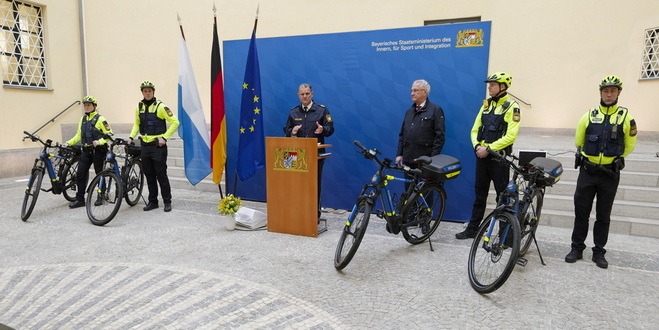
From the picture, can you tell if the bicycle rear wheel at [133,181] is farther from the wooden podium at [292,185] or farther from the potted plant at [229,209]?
the wooden podium at [292,185]

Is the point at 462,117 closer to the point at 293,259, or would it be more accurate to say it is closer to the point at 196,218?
the point at 293,259

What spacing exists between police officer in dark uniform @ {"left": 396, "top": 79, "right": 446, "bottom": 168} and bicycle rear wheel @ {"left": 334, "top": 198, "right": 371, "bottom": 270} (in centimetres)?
99

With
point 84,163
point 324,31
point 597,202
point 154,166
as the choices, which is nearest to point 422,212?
point 597,202

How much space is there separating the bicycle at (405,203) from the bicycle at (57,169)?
3.81m

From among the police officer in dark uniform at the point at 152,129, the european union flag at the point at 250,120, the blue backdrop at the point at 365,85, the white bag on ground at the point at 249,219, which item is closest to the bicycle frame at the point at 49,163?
the police officer in dark uniform at the point at 152,129

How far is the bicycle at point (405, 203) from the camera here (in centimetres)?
343

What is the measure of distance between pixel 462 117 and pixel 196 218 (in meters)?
3.33

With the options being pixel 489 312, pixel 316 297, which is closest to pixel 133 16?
pixel 316 297

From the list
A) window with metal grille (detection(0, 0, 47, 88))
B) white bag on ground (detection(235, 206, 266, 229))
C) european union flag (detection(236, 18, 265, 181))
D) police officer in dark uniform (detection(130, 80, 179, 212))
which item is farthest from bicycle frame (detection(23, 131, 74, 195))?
window with metal grille (detection(0, 0, 47, 88))

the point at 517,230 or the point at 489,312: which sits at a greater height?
the point at 517,230

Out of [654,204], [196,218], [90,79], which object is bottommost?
[196,218]

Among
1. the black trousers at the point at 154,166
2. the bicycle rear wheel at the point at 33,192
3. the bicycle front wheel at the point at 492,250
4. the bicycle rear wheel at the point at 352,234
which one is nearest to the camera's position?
the bicycle front wheel at the point at 492,250

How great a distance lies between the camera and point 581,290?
308 cm

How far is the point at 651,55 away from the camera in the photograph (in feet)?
26.2
